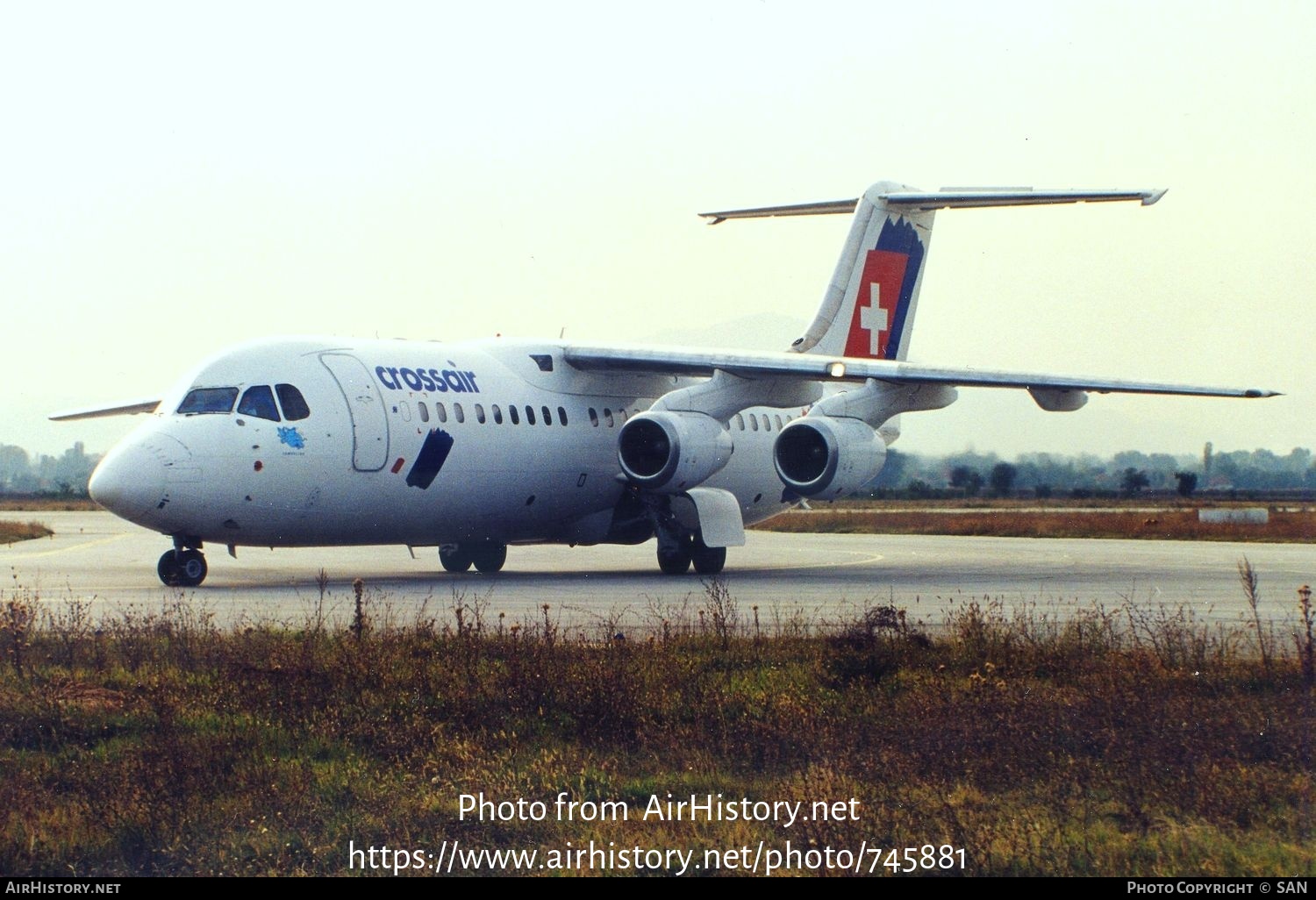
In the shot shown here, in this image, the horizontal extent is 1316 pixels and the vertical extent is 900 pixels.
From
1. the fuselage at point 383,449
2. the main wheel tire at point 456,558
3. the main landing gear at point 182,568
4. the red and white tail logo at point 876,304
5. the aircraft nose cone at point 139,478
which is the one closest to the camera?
the aircraft nose cone at point 139,478

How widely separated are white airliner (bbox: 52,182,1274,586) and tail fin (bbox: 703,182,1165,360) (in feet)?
0.15

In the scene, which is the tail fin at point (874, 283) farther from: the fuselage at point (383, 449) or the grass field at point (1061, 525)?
the grass field at point (1061, 525)

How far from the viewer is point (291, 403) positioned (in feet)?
63.2

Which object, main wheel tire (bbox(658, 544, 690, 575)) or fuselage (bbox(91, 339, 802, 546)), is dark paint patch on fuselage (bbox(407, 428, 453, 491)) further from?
main wheel tire (bbox(658, 544, 690, 575))

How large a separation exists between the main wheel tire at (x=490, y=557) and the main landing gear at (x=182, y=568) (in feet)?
17.9

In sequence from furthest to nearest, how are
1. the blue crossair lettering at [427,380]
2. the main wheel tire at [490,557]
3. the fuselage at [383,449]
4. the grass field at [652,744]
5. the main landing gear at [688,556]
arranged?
the main wheel tire at [490,557] < the main landing gear at [688,556] < the blue crossair lettering at [427,380] < the fuselage at [383,449] < the grass field at [652,744]

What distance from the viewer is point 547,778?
24.8 feet

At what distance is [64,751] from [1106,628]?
814cm

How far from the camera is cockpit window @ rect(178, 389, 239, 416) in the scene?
62.0 feet

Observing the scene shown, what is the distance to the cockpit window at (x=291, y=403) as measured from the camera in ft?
62.9

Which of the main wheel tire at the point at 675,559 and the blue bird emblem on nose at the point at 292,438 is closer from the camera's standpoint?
the blue bird emblem on nose at the point at 292,438

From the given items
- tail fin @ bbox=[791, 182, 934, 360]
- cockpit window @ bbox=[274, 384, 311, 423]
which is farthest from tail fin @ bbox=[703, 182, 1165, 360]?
cockpit window @ bbox=[274, 384, 311, 423]

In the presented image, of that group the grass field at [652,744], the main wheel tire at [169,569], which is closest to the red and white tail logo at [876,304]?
the main wheel tire at [169,569]

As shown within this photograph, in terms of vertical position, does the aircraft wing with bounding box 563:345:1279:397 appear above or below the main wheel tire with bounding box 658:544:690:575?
above
